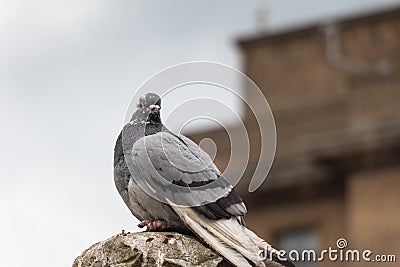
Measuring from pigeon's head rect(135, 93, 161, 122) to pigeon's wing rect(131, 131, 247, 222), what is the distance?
0.17 meters

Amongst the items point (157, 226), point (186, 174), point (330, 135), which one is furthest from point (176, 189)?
point (330, 135)

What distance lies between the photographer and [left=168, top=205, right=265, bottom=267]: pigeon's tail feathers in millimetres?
11367

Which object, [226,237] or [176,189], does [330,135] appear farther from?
[226,237]

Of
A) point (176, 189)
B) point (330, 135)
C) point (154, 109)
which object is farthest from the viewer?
point (330, 135)

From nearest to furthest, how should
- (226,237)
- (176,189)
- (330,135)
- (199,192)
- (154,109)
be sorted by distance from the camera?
(226,237), (199,192), (176,189), (154,109), (330,135)

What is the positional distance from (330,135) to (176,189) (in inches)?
1195

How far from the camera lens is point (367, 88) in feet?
138

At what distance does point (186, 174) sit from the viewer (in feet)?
39.0

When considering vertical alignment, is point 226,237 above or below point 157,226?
below

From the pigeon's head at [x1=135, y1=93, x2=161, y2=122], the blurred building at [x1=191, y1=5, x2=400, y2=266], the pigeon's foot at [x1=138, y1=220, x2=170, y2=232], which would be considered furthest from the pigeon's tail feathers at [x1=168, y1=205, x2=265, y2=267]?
the blurred building at [x1=191, y1=5, x2=400, y2=266]

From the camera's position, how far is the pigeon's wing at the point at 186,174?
1173 centimetres

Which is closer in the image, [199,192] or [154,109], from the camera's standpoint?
[199,192]

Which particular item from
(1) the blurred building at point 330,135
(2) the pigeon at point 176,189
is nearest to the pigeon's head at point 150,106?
(2) the pigeon at point 176,189

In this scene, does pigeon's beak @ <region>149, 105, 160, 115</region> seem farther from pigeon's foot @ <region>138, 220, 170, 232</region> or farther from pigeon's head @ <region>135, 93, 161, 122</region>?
pigeon's foot @ <region>138, 220, 170, 232</region>
